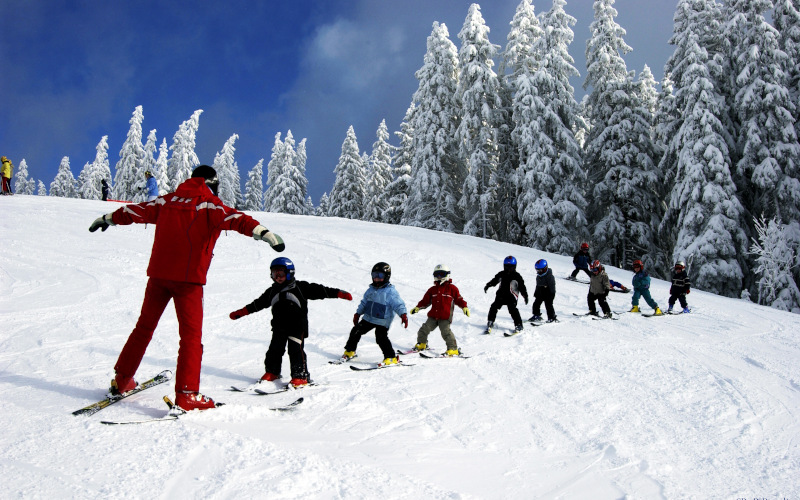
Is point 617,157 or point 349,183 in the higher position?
point 617,157

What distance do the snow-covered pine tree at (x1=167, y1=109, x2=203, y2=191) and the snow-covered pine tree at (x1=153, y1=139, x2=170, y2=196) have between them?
1.10m

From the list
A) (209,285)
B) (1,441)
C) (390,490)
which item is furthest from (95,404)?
(209,285)

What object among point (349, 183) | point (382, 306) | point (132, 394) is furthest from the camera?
point (349, 183)

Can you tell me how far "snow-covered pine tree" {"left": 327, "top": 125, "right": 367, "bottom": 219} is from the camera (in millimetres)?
42844

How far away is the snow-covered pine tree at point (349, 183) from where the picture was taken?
42844 millimetres

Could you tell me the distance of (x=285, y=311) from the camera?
16.1 ft

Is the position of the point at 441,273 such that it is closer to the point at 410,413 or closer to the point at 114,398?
the point at 410,413

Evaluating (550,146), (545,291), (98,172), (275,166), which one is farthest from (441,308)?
(98,172)

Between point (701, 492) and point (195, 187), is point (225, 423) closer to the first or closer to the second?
point (195, 187)

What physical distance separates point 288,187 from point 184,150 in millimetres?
12727

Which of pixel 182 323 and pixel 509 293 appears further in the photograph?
pixel 509 293

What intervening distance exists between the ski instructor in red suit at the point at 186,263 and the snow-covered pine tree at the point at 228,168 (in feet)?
169

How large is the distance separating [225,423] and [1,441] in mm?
1291

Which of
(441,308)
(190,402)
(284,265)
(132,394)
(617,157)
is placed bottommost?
(132,394)
